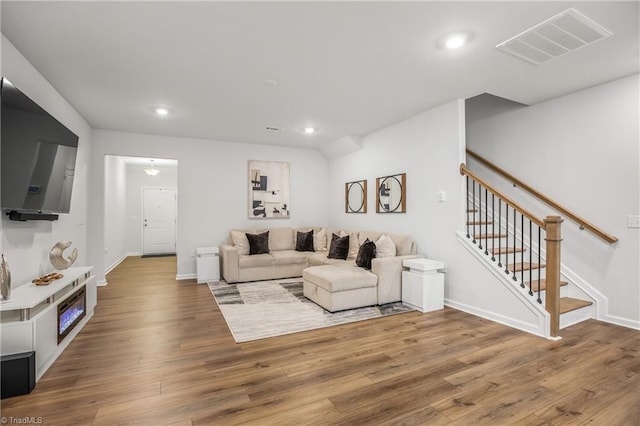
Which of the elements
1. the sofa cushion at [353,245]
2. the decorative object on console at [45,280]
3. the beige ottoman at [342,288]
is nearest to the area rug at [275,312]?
the beige ottoman at [342,288]

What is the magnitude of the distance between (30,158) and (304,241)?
4174 mm

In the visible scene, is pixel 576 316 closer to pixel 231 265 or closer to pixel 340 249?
pixel 340 249

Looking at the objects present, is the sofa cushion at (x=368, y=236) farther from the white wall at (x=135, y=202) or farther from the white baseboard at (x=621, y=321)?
the white wall at (x=135, y=202)

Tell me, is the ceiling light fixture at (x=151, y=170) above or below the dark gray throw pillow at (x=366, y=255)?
above

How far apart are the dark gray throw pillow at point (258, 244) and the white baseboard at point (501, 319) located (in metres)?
3.16

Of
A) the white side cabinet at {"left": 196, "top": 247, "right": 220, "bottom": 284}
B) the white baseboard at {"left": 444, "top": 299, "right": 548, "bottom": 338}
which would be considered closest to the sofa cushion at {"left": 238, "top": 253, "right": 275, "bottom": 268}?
the white side cabinet at {"left": 196, "top": 247, "right": 220, "bottom": 284}

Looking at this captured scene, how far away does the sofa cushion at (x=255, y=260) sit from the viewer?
5243 millimetres

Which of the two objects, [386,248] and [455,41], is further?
[386,248]

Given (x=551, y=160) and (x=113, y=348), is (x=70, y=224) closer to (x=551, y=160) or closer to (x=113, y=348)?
(x=113, y=348)

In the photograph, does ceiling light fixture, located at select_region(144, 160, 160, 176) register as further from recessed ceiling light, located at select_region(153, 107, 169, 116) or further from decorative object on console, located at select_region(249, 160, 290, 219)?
recessed ceiling light, located at select_region(153, 107, 169, 116)

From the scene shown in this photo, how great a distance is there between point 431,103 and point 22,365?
181 inches

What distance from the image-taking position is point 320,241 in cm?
608

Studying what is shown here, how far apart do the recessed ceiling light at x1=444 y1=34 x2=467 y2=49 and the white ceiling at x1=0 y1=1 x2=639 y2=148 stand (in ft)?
0.29

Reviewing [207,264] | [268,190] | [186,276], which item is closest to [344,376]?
[207,264]
